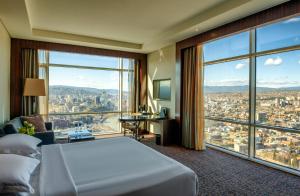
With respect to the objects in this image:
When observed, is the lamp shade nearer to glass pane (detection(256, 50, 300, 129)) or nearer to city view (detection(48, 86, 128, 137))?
city view (detection(48, 86, 128, 137))

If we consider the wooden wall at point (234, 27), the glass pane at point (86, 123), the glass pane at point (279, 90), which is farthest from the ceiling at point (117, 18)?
the glass pane at point (86, 123)

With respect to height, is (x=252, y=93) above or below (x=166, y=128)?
above

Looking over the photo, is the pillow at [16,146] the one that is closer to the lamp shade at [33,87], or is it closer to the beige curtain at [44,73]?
the lamp shade at [33,87]

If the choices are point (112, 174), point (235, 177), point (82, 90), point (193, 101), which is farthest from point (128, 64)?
point (112, 174)

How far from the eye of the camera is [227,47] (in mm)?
4477

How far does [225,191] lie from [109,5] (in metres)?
3.58

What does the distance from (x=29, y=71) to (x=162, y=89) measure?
379 cm

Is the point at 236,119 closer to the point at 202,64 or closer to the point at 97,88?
the point at 202,64

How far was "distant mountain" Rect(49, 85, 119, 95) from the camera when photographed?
18.8ft

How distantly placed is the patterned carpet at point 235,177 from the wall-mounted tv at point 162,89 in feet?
6.71

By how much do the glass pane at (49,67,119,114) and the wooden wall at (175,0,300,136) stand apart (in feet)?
8.02

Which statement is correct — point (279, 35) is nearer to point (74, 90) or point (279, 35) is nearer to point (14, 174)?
point (14, 174)

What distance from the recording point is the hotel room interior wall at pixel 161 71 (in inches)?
220

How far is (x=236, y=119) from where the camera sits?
4.29 meters
